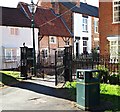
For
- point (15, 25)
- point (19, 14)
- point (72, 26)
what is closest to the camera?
point (15, 25)

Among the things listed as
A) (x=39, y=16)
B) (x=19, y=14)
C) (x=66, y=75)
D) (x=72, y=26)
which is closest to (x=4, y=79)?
(x=66, y=75)

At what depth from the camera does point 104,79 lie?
12.0 meters

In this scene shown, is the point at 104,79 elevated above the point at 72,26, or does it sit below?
below

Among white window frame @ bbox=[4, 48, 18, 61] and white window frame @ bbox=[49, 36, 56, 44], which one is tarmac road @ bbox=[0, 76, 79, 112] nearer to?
white window frame @ bbox=[4, 48, 18, 61]

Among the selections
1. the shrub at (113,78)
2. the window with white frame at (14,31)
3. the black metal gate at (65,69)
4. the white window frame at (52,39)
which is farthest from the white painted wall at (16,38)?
the shrub at (113,78)

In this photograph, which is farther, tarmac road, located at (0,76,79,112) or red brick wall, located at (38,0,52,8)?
red brick wall, located at (38,0,52,8)

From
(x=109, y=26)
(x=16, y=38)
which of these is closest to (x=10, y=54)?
(x=16, y=38)

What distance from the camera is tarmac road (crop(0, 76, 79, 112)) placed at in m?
9.07

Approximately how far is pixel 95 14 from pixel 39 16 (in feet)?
35.7

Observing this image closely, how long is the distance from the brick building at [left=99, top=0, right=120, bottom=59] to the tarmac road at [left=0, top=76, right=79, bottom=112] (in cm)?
958

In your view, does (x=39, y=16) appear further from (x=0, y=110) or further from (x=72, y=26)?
(x=0, y=110)

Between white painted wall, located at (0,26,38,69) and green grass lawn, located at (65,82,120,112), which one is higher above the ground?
white painted wall, located at (0,26,38,69)

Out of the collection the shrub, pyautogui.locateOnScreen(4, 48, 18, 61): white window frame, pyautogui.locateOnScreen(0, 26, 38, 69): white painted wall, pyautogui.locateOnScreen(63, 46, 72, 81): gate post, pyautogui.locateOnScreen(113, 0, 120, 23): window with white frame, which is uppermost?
pyautogui.locateOnScreen(113, 0, 120, 23): window with white frame

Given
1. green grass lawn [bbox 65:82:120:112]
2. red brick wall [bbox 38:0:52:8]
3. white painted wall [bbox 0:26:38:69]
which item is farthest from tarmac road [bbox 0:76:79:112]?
red brick wall [bbox 38:0:52:8]
